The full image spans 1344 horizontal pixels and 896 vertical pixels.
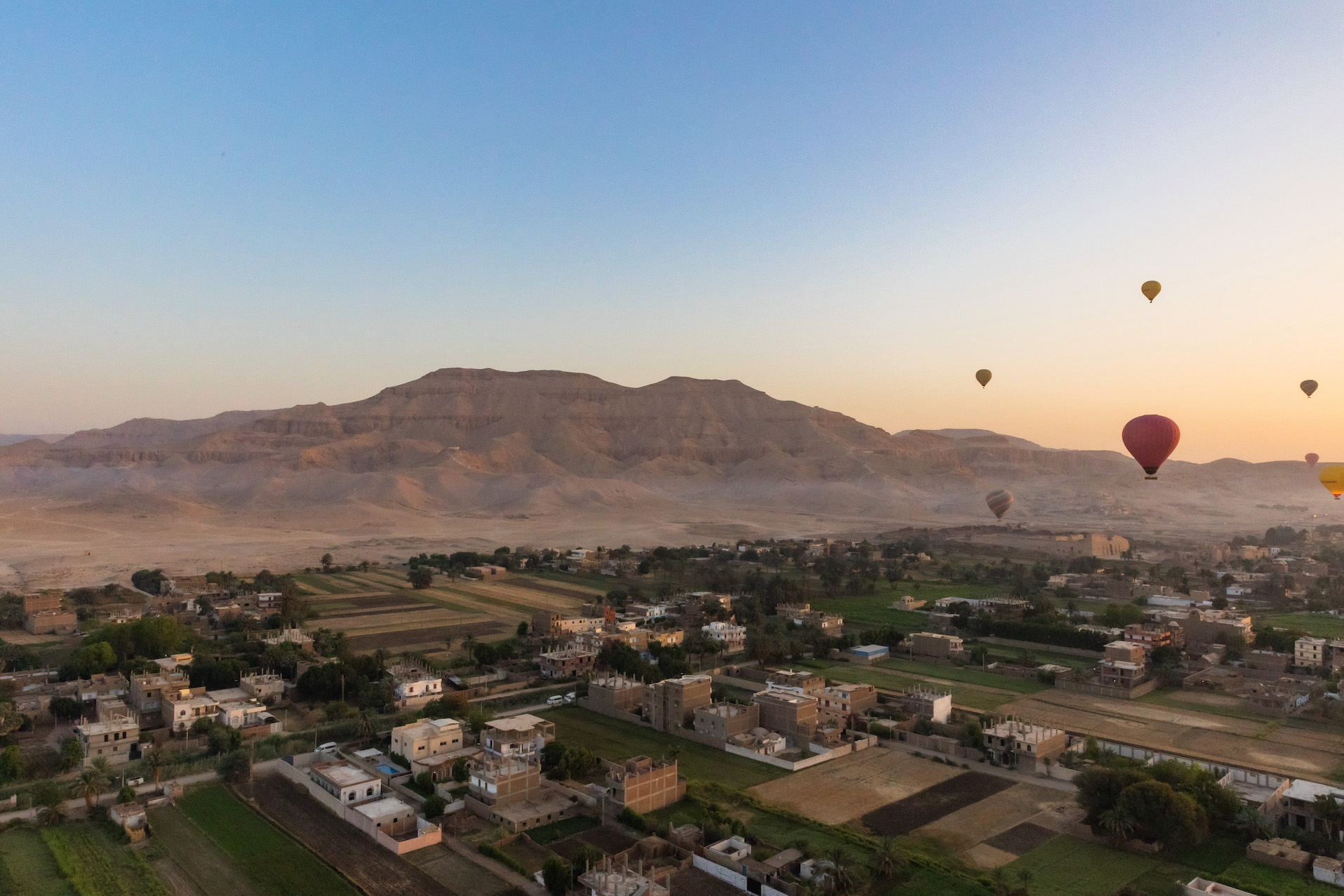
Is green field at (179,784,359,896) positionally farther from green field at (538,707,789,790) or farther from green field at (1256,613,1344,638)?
green field at (1256,613,1344,638)

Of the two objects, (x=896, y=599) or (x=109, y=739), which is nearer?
(x=109, y=739)

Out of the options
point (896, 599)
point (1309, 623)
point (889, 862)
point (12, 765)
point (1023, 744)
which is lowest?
point (12, 765)

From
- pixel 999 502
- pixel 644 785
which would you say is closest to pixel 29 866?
pixel 644 785

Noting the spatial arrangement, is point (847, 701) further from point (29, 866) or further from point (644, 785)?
point (29, 866)

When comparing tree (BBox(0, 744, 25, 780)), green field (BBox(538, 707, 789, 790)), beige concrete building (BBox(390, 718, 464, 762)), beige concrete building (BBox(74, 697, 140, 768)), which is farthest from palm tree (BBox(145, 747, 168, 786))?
green field (BBox(538, 707, 789, 790))

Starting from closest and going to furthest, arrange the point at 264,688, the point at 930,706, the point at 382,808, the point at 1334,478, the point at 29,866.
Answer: the point at 29,866, the point at 382,808, the point at 930,706, the point at 264,688, the point at 1334,478

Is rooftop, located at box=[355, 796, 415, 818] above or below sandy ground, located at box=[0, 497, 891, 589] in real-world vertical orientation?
below

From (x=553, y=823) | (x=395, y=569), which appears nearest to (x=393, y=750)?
(x=553, y=823)
